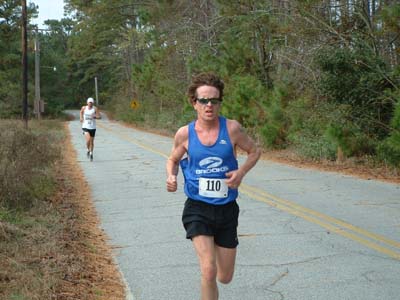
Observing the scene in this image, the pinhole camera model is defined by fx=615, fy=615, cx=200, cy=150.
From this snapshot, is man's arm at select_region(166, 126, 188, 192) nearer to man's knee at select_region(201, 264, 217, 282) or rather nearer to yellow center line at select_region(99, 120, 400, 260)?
man's knee at select_region(201, 264, 217, 282)

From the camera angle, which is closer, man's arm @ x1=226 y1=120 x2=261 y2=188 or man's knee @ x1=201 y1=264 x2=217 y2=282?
man's knee @ x1=201 y1=264 x2=217 y2=282

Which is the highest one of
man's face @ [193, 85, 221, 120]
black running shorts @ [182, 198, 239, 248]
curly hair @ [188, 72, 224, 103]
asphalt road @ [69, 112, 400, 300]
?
curly hair @ [188, 72, 224, 103]

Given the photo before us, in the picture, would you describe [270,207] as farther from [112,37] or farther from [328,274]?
[112,37]

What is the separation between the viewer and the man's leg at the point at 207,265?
13.9 ft

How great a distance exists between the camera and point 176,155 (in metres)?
4.63

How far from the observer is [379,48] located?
52.3 feet

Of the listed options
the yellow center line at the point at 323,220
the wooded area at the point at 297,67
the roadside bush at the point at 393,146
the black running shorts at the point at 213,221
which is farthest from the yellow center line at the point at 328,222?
the wooded area at the point at 297,67

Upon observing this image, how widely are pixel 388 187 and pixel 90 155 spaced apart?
9.57 meters

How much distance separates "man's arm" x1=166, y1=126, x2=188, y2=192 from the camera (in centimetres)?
454

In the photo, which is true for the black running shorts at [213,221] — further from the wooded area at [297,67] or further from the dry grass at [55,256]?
the wooded area at [297,67]

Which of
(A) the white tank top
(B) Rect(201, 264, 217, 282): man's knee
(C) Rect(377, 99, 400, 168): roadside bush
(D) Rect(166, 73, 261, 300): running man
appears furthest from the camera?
(A) the white tank top

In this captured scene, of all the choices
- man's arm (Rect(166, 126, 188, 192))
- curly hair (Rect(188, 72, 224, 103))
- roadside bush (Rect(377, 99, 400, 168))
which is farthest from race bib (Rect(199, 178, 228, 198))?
roadside bush (Rect(377, 99, 400, 168))

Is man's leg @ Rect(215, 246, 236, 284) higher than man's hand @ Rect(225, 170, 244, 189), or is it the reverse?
man's hand @ Rect(225, 170, 244, 189)

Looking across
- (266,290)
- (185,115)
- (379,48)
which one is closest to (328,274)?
(266,290)
